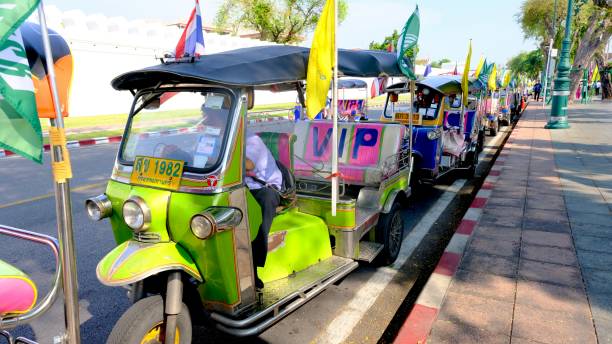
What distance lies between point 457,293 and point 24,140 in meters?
3.47

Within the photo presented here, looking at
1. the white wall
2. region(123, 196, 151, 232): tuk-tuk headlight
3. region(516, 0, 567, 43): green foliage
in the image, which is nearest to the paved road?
region(123, 196, 151, 232): tuk-tuk headlight

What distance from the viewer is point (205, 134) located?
304cm

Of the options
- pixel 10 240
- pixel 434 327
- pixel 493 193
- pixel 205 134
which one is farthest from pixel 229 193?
pixel 493 193

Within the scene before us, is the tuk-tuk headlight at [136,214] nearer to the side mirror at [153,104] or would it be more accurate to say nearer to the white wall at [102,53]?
the side mirror at [153,104]

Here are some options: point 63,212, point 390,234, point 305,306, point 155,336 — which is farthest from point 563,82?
point 63,212

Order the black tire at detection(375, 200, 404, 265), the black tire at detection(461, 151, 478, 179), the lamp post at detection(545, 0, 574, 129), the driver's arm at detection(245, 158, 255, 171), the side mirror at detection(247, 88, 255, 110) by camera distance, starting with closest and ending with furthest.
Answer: the side mirror at detection(247, 88, 255, 110), the driver's arm at detection(245, 158, 255, 171), the black tire at detection(375, 200, 404, 265), the black tire at detection(461, 151, 478, 179), the lamp post at detection(545, 0, 574, 129)

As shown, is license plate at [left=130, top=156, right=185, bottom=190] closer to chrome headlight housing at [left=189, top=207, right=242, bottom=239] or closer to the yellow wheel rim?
chrome headlight housing at [left=189, top=207, right=242, bottom=239]

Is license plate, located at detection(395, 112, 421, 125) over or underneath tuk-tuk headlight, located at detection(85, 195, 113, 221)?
over

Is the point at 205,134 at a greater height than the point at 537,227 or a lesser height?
greater

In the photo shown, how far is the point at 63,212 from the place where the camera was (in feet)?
6.69

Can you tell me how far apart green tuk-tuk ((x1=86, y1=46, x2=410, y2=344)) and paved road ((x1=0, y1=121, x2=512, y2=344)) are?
0.41 metres

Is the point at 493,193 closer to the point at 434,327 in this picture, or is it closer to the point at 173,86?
the point at 434,327

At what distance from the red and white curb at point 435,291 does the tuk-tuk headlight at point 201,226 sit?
1693mm

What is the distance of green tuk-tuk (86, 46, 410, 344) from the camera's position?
104 inches
